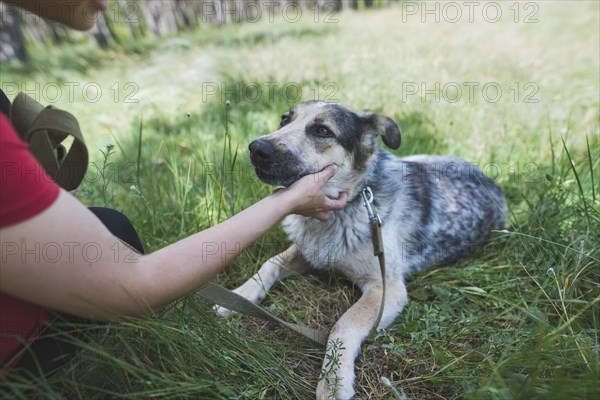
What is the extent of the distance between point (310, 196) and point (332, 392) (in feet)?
3.22

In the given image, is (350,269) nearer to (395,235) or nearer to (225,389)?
(395,235)

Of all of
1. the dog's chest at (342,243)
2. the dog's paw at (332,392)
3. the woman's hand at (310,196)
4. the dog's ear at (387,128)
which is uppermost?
the dog's ear at (387,128)

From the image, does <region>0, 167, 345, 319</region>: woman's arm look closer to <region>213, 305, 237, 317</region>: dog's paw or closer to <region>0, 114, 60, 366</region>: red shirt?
<region>0, 114, 60, 366</region>: red shirt

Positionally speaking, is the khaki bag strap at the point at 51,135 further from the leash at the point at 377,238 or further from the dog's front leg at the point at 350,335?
the leash at the point at 377,238

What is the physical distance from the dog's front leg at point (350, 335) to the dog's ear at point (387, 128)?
3.40 ft

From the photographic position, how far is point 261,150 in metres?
2.45

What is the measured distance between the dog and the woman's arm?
0.92m

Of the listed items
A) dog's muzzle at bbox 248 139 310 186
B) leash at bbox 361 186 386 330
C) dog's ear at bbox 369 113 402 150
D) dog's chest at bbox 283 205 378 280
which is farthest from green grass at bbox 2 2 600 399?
dog's ear at bbox 369 113 402 150

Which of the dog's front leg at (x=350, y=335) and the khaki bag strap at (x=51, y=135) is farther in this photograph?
the dog's front leg at (x=350, y=335)

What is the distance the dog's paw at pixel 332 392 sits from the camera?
6.64 ft

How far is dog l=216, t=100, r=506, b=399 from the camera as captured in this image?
2.53 meters

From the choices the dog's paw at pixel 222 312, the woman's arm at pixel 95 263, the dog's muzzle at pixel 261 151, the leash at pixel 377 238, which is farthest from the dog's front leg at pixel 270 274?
the woman's arm at pixel 95 263

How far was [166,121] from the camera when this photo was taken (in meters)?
5.69

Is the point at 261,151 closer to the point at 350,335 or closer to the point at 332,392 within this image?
the point at 350,335
